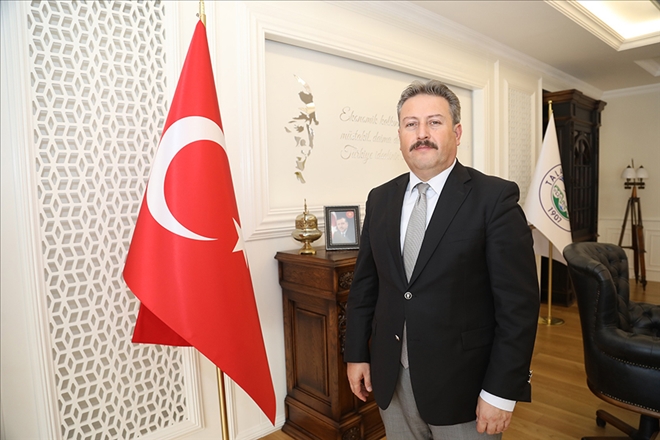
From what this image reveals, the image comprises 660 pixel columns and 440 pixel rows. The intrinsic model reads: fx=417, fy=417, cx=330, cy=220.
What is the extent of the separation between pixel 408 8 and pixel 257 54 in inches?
58.6

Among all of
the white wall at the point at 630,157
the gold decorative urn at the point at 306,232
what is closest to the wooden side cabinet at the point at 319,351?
the gold decorative urn at the point at 306,232

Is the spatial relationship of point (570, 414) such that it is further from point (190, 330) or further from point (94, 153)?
point (94, 153)

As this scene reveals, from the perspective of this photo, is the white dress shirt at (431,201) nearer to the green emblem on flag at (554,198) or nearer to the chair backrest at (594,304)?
the chair backrest at (594,304)

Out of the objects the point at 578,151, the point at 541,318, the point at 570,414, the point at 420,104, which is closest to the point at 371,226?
the point at 420,104

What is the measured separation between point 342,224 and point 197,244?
1164 mm

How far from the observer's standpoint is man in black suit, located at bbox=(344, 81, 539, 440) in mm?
1191

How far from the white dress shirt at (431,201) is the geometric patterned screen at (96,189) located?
1.26 meters

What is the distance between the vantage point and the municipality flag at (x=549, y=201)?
13.2 feet

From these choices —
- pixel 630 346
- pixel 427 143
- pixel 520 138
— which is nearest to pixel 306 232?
pixel 427 143

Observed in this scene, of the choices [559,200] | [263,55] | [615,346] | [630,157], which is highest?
[263,55]

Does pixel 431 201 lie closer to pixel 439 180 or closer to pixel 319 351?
pixel 439 180

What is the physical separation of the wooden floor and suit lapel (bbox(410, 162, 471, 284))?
166 cm

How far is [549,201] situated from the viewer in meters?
4.10

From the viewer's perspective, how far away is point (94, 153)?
5.92ft
